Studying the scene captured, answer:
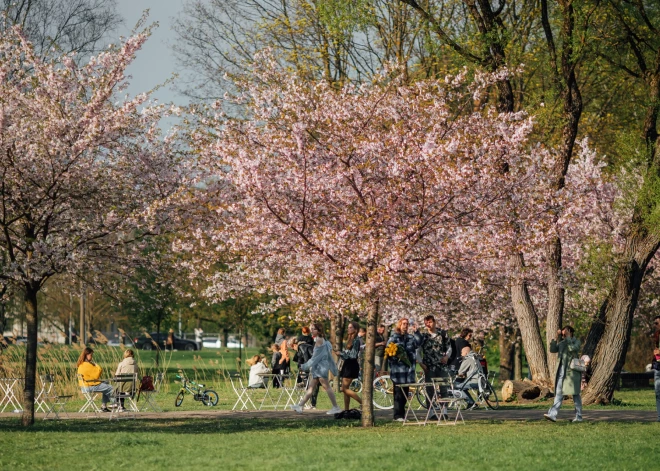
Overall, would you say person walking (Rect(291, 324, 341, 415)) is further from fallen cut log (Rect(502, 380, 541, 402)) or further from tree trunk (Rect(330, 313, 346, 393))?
tree trunk (Rect(330, 313, 346, 393))

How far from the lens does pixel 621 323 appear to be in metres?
22.5

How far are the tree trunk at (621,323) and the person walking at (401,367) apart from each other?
230 inches

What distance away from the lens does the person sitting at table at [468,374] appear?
72.5ft

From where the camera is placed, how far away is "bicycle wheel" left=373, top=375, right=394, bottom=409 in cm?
2349

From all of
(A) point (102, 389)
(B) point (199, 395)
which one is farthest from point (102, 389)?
(B) point (199, 395)

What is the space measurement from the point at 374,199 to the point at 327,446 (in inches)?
196

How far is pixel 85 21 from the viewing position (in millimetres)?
32188

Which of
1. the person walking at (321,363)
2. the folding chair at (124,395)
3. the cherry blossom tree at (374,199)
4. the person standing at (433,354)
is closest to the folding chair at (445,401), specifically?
the person standing at (433,354)

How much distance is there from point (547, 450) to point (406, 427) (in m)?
4.08

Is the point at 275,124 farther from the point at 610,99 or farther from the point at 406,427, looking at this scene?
the point at 610,99

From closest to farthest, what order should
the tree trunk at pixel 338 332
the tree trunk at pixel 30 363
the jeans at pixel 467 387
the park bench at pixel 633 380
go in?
1. the tree trunk at pixel 30 363
2. the jeans at pixel 467 387
3. the tree trunk at pixel 338 332
4. the park bench at pixel 633 380

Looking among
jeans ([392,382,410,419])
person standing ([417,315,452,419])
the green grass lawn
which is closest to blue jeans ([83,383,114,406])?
the green grass lawn

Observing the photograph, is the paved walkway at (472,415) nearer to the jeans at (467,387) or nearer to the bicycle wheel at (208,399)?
the jeans at (467,387)

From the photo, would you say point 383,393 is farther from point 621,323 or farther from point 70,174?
point 70,174
